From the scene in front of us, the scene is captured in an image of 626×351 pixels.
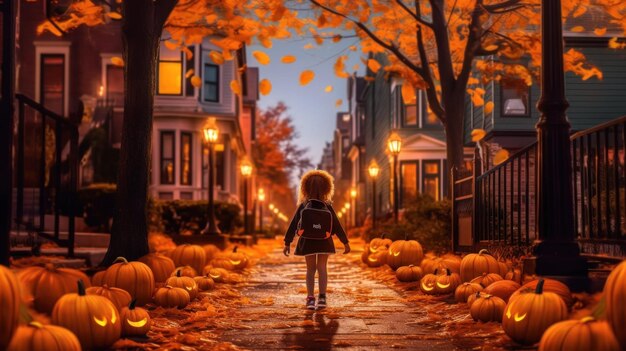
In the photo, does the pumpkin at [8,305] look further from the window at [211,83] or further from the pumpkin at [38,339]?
the window at [211,83]

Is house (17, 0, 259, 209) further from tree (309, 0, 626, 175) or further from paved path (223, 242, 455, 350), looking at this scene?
paved path (223, 242, 455, 350)

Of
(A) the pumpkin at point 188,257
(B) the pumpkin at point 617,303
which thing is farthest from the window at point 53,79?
(B) the pumpkin at point 617,303

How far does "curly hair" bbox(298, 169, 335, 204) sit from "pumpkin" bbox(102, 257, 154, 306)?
6.71 feet

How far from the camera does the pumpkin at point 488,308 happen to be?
6.27 m

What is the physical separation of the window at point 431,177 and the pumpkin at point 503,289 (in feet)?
79.7

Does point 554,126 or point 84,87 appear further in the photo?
point 84,87

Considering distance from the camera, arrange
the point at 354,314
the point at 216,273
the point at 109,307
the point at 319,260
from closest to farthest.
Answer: the point at 109,307
the point at 354,314
the point at 319,260
the point at 216,273

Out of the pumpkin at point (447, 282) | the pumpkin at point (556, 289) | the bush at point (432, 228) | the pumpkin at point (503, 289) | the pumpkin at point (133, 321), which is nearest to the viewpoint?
the pumpkin at point (133, 321)

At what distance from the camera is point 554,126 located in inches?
259

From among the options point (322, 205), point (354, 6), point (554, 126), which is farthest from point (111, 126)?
point (554, 126)

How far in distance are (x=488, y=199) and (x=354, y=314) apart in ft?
13.5

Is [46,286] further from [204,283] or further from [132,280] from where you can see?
[204,283]

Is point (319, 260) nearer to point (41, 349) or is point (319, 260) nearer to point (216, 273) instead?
point (216, 273)

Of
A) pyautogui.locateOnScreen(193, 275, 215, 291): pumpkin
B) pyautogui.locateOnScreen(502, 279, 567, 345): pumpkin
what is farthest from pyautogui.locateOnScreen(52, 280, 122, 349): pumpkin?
pyautogui.locateOnScreen(193, 275, 215, 291): pumpkin
